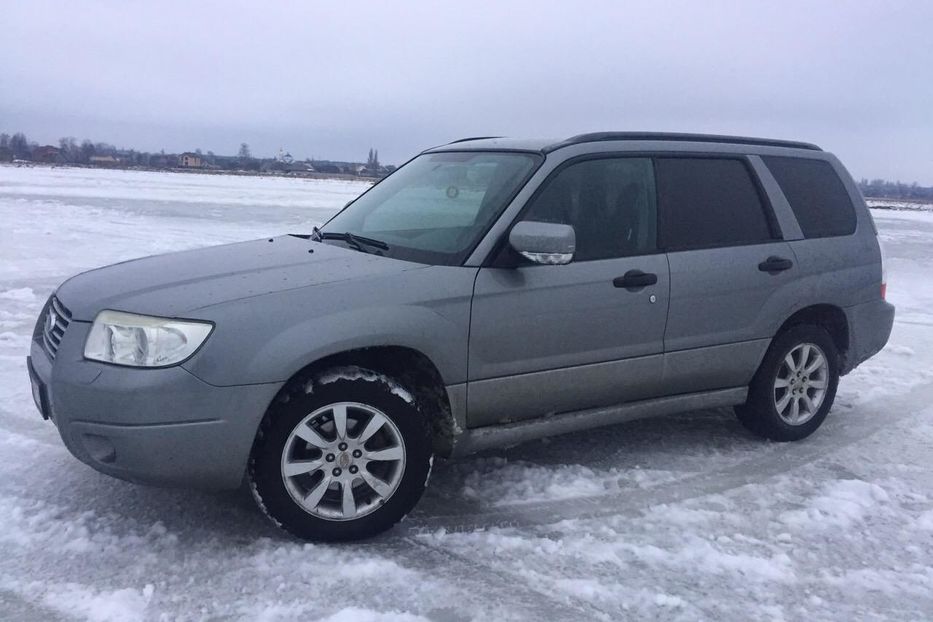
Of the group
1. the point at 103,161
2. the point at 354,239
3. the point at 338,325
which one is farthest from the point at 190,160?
the point at 338,325

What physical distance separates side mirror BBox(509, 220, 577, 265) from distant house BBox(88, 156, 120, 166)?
89.5 metres

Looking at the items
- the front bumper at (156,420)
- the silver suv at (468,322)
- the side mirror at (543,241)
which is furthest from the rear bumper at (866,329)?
the front bumper at (156,420)

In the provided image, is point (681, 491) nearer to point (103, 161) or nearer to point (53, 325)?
point (53, 325)

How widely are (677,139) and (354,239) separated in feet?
6.43

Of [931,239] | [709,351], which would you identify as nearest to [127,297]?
[709,351]

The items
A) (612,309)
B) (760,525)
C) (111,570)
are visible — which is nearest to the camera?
(111,570)

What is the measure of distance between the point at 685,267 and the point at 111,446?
2.93 metres

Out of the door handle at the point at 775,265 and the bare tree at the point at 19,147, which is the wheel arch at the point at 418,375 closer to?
the door handle at the point at 775,265

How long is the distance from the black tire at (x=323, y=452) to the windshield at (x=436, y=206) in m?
0.71

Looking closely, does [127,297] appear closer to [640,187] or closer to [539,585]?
[539,585]

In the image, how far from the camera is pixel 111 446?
316 centimetres

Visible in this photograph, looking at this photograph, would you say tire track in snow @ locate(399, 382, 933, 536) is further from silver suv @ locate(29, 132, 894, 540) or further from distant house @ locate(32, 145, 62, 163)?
distant house @ locate(32, 145, 62, 163)

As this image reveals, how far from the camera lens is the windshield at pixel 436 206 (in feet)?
12.8

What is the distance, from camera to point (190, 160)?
83.2m
